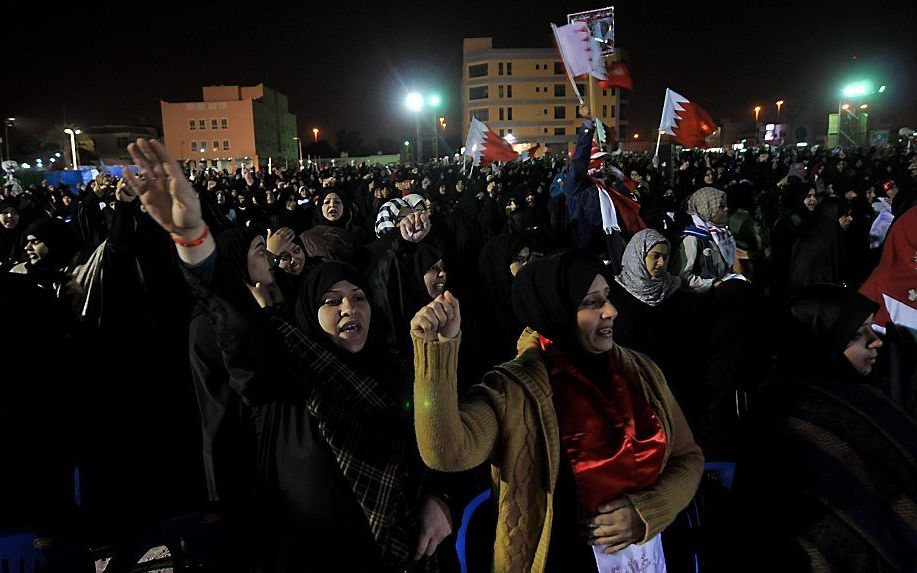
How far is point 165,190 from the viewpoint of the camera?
2.10 meters

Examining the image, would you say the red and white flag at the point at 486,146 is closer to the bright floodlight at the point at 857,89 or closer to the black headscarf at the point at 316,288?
the black headscarf at the point at 316,288

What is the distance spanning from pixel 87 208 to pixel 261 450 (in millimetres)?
7266

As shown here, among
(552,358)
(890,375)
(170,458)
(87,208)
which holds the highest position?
(87,208)

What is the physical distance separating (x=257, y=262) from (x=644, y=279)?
7.80ft

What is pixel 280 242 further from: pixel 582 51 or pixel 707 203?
pixel 582 51

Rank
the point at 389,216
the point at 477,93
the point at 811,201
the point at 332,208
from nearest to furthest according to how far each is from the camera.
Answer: the point at 389,216 < the point at 332,208 < the point at 811,201 < the point at 477,93

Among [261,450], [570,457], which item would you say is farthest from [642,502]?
[261,450]

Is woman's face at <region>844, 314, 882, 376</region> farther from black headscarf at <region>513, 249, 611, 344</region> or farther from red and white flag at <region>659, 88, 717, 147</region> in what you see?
red and white flag at <region>659, 88, 717, 147</region>

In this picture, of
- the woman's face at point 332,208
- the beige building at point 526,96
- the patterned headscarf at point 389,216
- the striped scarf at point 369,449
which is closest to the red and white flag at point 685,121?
the patterned headscarf at point 389,216

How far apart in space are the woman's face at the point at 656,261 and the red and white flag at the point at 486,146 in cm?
1043

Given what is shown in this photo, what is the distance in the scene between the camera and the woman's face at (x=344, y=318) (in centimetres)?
246

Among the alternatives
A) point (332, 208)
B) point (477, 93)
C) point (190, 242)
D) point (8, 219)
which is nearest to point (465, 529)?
point (190, 242)

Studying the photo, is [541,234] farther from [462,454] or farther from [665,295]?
[462,454]

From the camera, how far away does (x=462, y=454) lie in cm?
172
